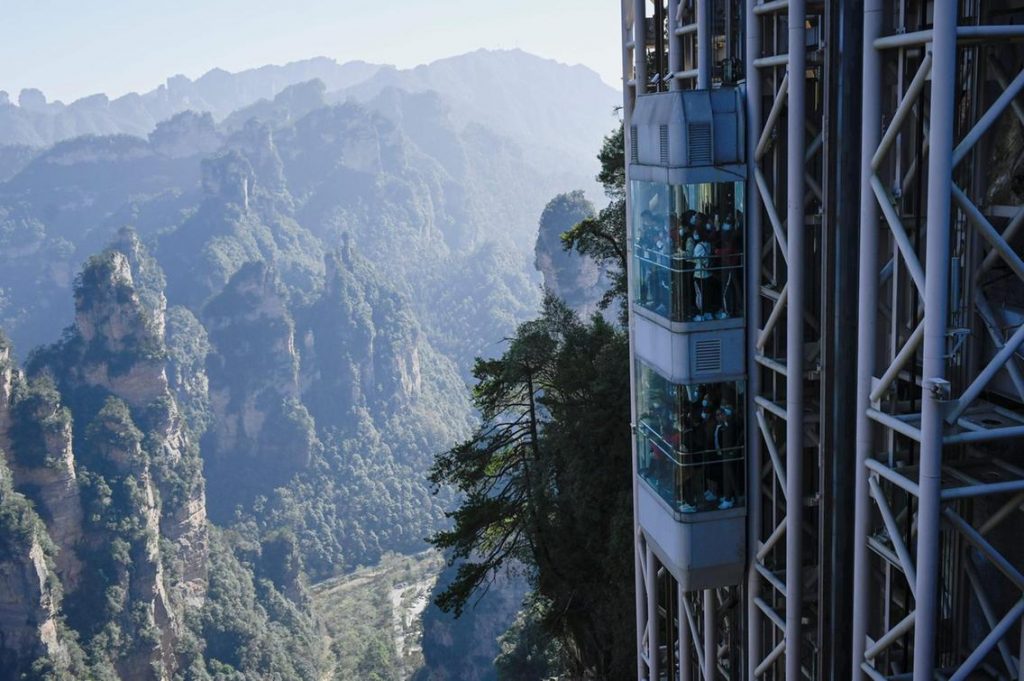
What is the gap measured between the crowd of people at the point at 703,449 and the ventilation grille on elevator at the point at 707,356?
18 centimetres

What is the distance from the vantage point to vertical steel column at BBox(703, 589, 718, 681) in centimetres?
957

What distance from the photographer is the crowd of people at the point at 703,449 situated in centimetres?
→ 857

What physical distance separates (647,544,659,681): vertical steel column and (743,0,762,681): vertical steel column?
1.61 meters

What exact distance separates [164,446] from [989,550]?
74.2 m

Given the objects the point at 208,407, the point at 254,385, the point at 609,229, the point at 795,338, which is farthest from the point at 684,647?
the point at 254,385

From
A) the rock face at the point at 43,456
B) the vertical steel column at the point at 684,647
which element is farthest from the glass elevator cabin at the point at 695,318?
the rock face at the point at 43,456

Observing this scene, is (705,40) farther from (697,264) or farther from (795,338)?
(795,338)

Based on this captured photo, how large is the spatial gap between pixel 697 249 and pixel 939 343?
9.91 ft

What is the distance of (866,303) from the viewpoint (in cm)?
641

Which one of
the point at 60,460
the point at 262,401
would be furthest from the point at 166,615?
the point at 262,401

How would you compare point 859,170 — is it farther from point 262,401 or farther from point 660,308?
point 262,401

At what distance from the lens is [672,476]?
876 centimetres

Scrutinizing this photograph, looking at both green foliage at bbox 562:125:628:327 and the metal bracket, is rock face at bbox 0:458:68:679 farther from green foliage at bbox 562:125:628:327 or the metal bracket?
the metal bracket

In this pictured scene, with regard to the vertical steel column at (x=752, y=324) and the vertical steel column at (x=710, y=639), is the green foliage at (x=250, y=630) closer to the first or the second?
the vertical steel column at (x=710, y=639)
